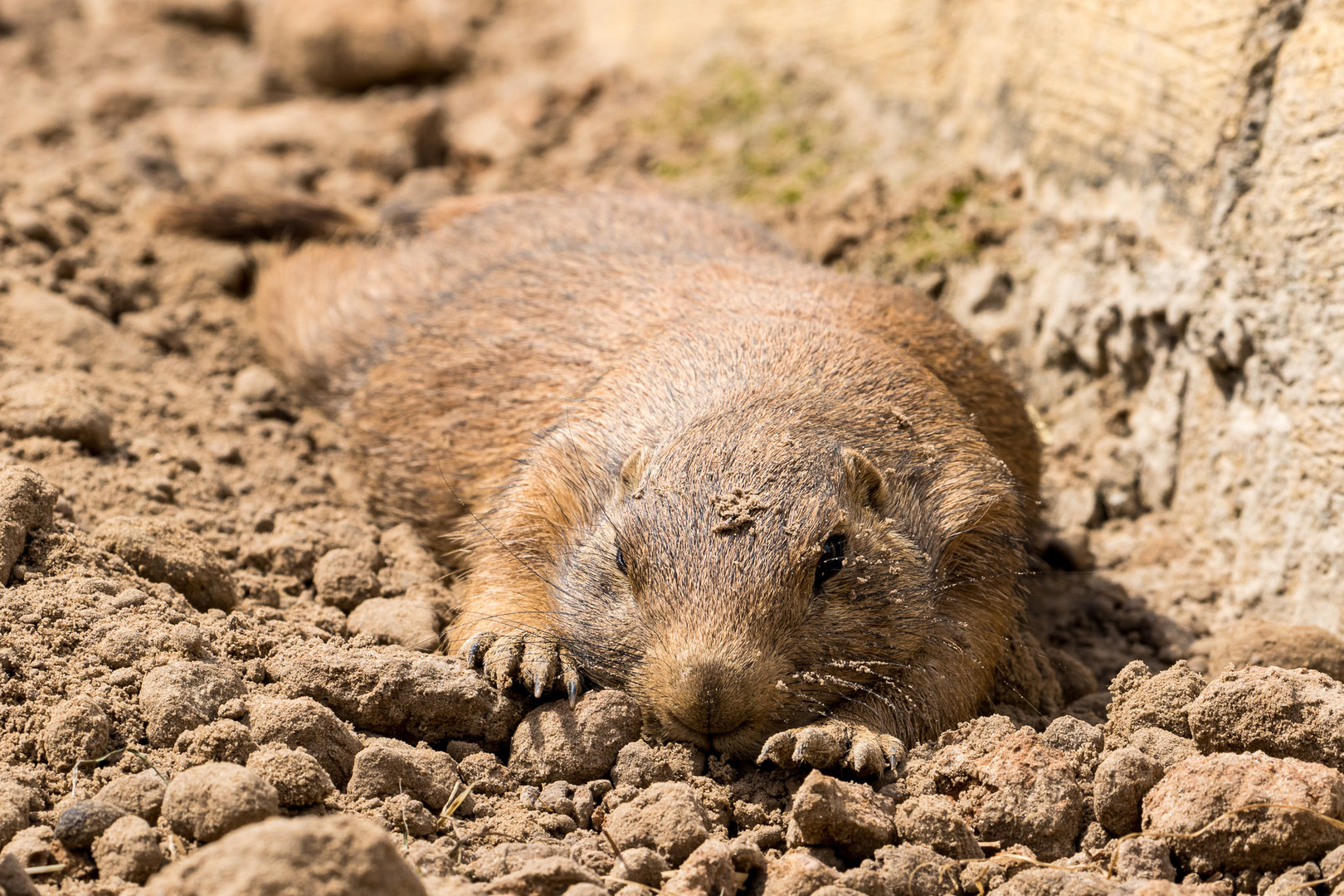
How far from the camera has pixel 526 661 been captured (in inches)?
183

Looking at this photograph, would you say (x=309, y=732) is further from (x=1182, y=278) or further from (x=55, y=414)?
(x=1182, y=278)

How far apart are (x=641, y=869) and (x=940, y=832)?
947mm

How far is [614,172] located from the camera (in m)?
9.45

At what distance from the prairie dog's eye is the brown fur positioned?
34mm

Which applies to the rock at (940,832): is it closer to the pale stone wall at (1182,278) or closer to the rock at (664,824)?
the rock at (664,824)

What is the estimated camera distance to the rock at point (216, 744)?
12.6 feet

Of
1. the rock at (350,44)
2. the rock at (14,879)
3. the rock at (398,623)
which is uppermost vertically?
the rock at (350,44)

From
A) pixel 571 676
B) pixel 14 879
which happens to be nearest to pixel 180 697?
pixel 14 879

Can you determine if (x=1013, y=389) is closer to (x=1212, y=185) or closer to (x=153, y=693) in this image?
(x=1212, y=185)

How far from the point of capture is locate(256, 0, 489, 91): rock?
10484 millimetres

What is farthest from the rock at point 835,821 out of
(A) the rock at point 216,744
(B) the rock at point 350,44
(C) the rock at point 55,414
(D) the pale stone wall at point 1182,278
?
(B) the rock at point 350,44

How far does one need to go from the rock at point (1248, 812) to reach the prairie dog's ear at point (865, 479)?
1.37 m

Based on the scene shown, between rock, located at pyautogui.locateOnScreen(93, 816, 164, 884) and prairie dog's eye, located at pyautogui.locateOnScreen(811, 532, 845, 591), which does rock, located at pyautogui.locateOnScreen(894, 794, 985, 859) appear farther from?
rock, located at pyautogui.locateOnScreen(93, 816, 164, 884)

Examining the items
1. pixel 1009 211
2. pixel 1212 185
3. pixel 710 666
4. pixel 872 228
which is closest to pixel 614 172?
pixel 872 228
